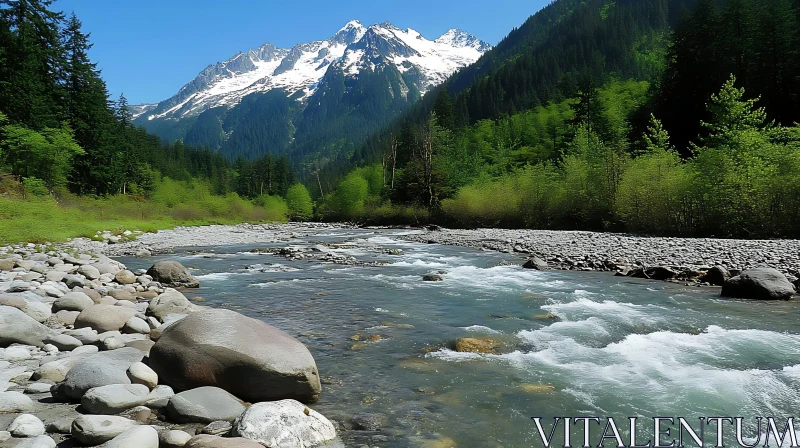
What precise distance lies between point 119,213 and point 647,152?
51.5 meters

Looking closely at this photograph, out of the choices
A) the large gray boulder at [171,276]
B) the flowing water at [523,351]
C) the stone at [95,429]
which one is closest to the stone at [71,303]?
the flowing water at [523,351]

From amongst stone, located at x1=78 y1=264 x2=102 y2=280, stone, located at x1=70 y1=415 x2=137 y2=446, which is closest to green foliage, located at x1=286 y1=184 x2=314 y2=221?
stone, located at x1=78 y1=264 x2=102 y2=280

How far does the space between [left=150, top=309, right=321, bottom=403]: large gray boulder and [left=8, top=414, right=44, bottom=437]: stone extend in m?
1.30

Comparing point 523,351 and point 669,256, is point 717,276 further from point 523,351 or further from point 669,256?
point 523,351

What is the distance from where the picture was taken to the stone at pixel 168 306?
26.7 feet

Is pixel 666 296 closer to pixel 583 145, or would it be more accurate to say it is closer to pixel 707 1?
pixel 583 145

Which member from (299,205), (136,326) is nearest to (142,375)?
(136,326)

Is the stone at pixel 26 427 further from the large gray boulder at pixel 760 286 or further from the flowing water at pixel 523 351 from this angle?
the large gray boulder at pixel 760 286

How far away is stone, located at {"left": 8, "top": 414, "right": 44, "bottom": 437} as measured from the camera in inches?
132

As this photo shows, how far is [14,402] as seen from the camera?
3.95 metres

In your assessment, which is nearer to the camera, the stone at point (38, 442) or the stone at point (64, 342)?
the stone at point (38, 442)

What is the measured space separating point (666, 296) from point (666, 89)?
170 feet

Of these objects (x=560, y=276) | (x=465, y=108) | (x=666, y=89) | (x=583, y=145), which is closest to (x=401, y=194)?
(x=583, y=145)

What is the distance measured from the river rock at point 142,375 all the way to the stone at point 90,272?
903 cm
